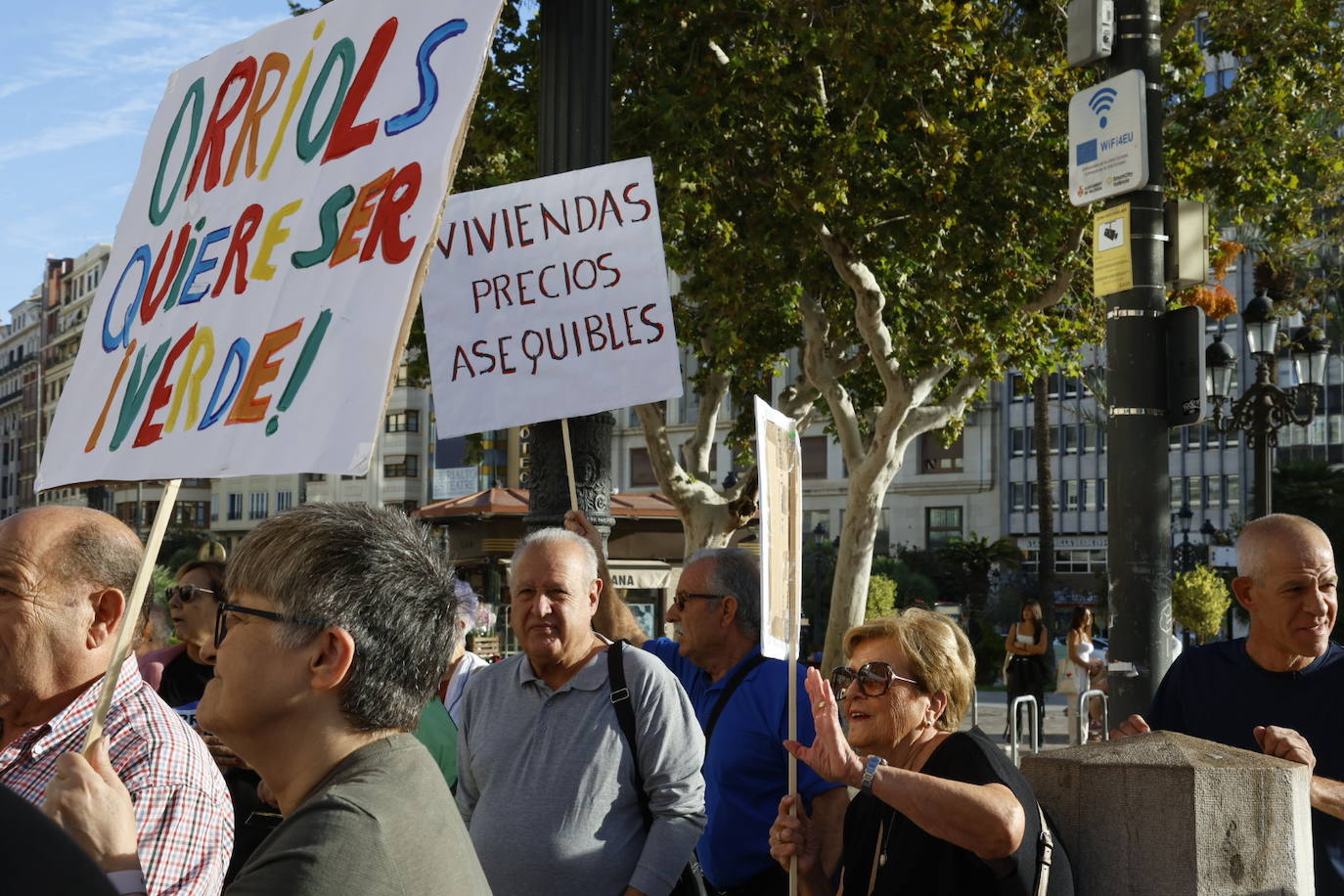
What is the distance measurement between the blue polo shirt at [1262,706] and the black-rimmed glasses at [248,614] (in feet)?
9.27

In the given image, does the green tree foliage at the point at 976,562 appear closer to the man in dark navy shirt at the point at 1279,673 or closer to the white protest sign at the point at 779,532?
the man in dark navy shirt at the point at 1279,673

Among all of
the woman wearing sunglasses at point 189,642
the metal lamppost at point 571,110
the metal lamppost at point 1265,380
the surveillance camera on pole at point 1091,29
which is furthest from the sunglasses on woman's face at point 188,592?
the metal lamppost at point 1265,380

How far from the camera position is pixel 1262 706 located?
156 inches

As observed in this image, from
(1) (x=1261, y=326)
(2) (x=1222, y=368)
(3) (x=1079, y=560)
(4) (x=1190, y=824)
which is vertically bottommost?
(3) (x=1079, y=560)

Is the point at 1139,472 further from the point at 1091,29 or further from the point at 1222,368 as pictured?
the point at 1222,368

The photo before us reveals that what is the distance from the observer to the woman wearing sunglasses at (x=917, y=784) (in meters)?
2.94

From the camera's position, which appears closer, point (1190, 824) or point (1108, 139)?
point (1190, 824)

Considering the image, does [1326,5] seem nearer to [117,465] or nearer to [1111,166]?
[1111,166]

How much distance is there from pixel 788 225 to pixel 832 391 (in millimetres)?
2850

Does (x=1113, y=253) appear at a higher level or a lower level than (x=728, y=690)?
higher

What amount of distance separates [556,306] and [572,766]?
1.99 metres

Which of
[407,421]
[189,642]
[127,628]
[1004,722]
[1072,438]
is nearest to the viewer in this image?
[127,628]

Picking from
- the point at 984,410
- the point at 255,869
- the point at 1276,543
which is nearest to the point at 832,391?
the point at 1276,543

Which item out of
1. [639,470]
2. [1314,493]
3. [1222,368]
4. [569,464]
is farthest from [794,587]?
[639,470]
